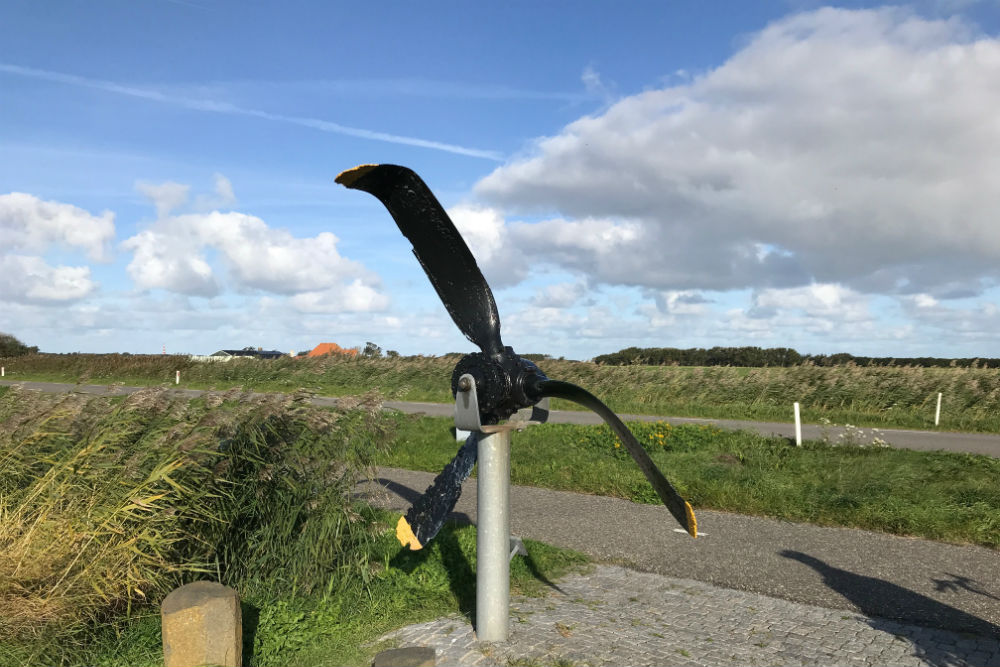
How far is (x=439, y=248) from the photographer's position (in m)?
4.62

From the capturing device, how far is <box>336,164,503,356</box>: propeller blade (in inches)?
172

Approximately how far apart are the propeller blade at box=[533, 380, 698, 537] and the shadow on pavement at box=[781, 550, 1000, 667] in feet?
7.27

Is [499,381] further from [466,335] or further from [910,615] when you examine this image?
[910,615]

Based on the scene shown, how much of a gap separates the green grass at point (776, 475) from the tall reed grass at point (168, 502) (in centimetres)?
118

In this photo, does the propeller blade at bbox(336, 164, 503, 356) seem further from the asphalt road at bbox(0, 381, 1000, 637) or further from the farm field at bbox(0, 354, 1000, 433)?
the farm field at bbox(0, 354, 1000, 433)

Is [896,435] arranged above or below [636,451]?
below

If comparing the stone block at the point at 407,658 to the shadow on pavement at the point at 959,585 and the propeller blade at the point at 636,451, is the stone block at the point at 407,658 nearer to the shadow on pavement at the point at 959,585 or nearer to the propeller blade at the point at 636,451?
the propeller blade at the point at 636,451

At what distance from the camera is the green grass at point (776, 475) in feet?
27.8

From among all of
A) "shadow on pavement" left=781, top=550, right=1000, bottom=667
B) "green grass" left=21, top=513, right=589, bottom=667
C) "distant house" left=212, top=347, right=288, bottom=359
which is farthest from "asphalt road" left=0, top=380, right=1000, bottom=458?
"distant house" left=212, top=347, right=288, bottom=359

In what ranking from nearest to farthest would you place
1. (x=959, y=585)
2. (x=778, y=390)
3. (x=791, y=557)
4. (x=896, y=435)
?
1. (x=959, y=585)
2. (x=791, y=557)
3. (x=896, y=435)
4. (x=778, y=390)

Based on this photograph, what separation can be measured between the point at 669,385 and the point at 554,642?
21.1 m

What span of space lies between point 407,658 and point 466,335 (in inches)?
78.0

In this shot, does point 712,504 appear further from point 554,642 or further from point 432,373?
point 432,373

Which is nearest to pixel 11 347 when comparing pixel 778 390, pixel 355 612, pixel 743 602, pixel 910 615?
pixel 778 390
